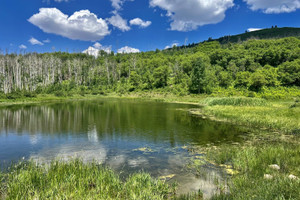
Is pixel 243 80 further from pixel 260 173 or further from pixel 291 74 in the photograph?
pixel 260 173

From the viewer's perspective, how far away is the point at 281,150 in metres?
13.1

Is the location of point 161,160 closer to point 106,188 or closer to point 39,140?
point 106,188

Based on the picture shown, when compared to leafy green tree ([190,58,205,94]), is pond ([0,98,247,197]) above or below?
below

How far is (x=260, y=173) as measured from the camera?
392 inches

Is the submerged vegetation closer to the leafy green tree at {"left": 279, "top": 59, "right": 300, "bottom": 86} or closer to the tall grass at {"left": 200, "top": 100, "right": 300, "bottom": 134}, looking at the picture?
the tall grass at {"left": 200, "top": 100, "right": 300, "bottom": 134}

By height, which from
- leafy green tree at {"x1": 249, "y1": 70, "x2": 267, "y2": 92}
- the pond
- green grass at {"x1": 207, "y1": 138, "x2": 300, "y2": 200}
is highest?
leafy green tree at {"x1": 249, "y1": 70, "x2": 267, "y2": 92}

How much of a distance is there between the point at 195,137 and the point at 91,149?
10829 mm

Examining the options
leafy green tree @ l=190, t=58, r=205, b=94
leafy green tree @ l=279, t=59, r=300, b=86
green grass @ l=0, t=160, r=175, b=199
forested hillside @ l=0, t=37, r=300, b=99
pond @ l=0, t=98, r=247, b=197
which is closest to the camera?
green grass @ l=0, t=160, r=175, b=199

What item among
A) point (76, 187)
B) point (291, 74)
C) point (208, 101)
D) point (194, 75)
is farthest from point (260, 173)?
point (291, 74)

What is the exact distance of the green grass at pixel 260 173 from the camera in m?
7.12

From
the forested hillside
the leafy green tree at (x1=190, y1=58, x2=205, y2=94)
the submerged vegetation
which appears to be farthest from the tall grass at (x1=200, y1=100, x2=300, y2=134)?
the leafy green tree at (x1=190, y1=58, x2=205, y2=94)

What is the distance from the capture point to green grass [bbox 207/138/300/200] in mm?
7125

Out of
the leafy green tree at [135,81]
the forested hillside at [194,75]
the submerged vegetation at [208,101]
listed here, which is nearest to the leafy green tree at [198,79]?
the forested hillside at [194,75]

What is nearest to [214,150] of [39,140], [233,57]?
[39,140]
